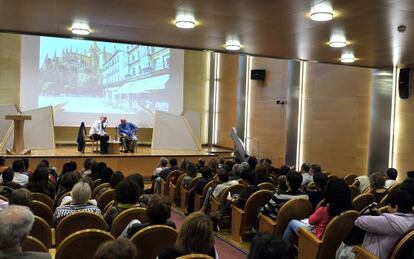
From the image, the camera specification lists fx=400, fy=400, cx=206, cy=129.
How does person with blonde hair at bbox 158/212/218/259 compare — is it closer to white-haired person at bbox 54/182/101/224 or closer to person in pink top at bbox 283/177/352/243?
white-haired person at bbox 54/182/101/224

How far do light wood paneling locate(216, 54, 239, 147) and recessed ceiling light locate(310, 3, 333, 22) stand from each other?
10703 mm

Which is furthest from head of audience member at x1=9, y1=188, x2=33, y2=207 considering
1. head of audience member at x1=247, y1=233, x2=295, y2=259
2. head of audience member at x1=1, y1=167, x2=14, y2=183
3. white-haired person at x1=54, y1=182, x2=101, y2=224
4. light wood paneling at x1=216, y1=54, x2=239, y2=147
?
light wood paneling at x1=216, y1=54, x2=239, y2=147

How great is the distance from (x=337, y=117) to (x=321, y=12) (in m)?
5.68

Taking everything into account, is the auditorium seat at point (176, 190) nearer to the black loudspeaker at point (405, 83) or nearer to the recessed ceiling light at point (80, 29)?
the recessed ceiling light at point (80, 29)

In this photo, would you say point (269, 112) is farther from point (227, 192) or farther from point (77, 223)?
point (77, 223)

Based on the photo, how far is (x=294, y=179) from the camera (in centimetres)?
433

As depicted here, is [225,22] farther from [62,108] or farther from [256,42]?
[62,108]

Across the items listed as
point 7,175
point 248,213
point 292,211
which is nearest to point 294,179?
point 292,211

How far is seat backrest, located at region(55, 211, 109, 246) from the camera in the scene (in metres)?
3.04

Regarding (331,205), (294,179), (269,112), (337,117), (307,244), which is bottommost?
(307,244)

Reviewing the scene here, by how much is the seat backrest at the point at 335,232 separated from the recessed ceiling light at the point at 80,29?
4.08 meters

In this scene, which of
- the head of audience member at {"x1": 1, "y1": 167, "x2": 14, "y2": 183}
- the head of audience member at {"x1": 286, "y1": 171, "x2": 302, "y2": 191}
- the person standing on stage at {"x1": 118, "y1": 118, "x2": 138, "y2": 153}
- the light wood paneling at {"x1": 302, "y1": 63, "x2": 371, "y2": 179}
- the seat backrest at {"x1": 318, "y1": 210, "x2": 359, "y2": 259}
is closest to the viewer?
the seat backrest at {"x1": 318, "y1": 210, "x2": 359, "y2": 259}

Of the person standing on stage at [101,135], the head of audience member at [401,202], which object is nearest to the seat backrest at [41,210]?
the head of audience member at [401,202]

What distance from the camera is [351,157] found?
29.8ft
